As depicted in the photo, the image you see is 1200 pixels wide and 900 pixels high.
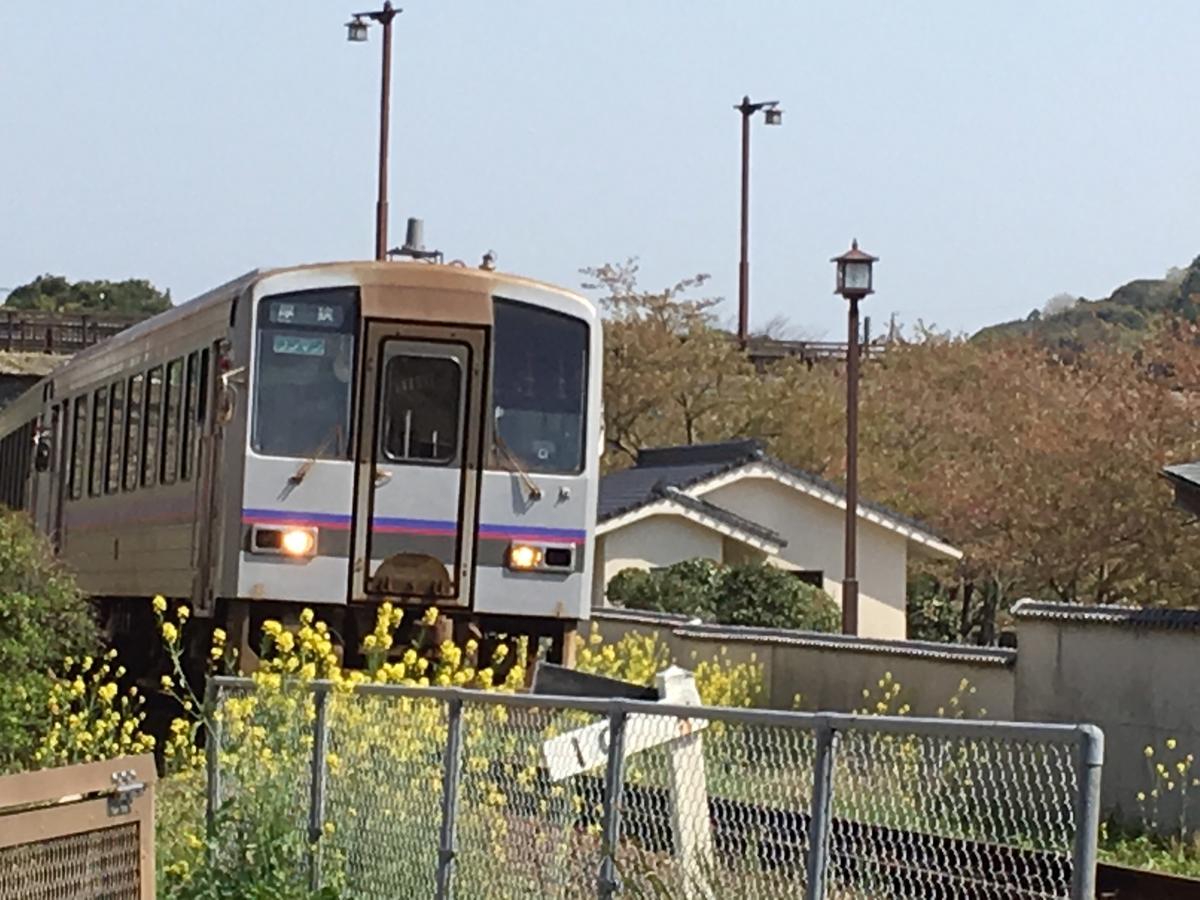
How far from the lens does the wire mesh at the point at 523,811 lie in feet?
22.0

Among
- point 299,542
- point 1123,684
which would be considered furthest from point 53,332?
point 1123,684

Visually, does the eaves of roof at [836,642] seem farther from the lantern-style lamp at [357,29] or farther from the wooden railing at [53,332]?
the wooden railing at [53,332]

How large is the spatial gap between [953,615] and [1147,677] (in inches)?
1008

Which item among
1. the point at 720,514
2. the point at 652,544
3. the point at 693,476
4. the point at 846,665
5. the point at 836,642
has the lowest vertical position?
the point at 846,665

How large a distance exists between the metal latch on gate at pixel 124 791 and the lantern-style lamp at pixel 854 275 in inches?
700

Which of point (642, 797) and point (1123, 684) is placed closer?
point (642, 797)

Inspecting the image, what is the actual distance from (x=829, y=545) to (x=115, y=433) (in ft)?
60.3

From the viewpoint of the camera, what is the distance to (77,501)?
2066cm

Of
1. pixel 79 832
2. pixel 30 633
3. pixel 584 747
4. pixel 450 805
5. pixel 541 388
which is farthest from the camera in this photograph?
pixel 541 388

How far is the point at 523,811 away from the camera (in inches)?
277

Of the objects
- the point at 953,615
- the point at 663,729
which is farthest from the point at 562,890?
the point at 953,615

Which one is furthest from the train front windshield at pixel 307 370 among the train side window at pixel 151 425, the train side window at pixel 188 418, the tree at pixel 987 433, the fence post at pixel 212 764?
the tree at pixel 987 433

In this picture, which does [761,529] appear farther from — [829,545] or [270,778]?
[270,778]

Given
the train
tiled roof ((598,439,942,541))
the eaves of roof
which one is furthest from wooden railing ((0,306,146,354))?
the train
